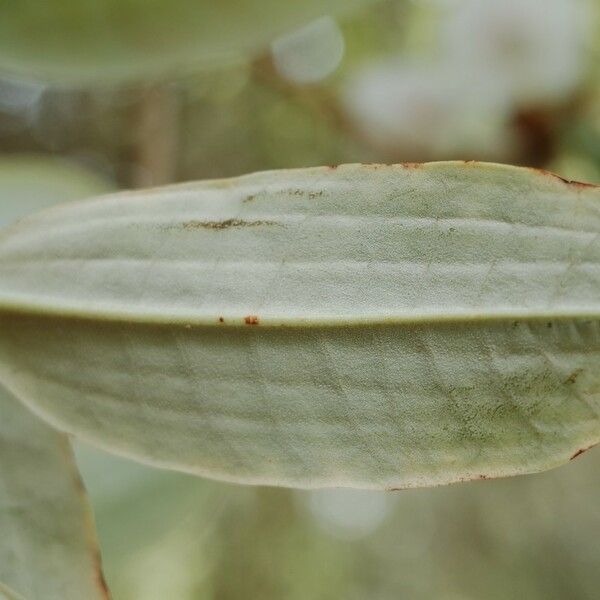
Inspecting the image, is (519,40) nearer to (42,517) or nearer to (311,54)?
(311,54)

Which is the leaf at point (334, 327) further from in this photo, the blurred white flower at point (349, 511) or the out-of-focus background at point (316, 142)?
the blurred white flower at point (349, 511)

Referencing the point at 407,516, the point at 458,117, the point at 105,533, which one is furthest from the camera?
the point at 407,516

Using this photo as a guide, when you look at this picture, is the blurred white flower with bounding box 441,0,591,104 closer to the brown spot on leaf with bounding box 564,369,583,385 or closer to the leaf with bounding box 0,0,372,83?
the leaf with bounding box 0,0,372,83

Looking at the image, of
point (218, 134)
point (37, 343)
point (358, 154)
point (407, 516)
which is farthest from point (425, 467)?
point (407, 516)

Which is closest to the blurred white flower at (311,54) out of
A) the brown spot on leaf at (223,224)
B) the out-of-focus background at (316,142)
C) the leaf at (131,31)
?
the out-of-focus background at (316,142)

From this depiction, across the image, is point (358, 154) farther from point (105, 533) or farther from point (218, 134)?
point (105, 533)

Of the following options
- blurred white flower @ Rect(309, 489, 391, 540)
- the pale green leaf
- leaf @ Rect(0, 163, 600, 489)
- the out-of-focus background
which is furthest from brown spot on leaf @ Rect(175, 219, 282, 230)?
blurred white flower @ Rect(309, 489, 391, 540)
